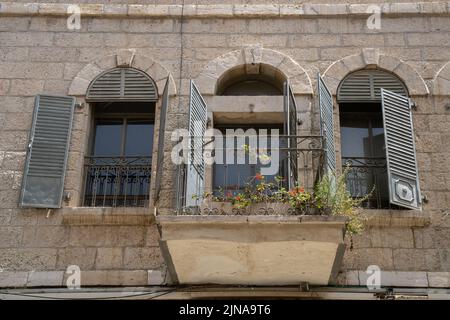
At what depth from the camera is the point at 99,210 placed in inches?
324

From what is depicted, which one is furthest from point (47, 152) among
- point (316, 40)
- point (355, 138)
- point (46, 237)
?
point (355, 138)

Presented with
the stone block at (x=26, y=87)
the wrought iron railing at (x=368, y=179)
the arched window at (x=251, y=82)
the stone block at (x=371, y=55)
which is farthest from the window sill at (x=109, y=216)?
the stone block at (x=371, y=55)

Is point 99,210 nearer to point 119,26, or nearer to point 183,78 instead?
point 183,78

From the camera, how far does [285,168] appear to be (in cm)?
842

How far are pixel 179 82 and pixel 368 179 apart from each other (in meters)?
2.73

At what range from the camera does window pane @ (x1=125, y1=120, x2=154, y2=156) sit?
908cm

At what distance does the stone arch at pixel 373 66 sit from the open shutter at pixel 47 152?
133 inches

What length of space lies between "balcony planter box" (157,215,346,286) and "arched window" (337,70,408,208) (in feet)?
4.51

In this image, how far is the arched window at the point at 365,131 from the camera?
28.5ft

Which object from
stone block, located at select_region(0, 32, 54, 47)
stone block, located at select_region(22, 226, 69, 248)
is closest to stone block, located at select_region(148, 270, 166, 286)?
stone block, located at select_region(22, 226, 69, 248)

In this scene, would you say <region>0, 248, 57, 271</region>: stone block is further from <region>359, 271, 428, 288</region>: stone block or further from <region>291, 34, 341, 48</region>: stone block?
<region>291, 34, 341, 48</region>: stone block

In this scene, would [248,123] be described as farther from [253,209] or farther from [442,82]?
[442,82]

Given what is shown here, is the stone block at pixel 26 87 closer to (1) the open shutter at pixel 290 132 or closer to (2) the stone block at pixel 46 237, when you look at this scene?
(2) the stone block at pixel 46 237

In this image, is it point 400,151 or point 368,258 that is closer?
point 368,258
